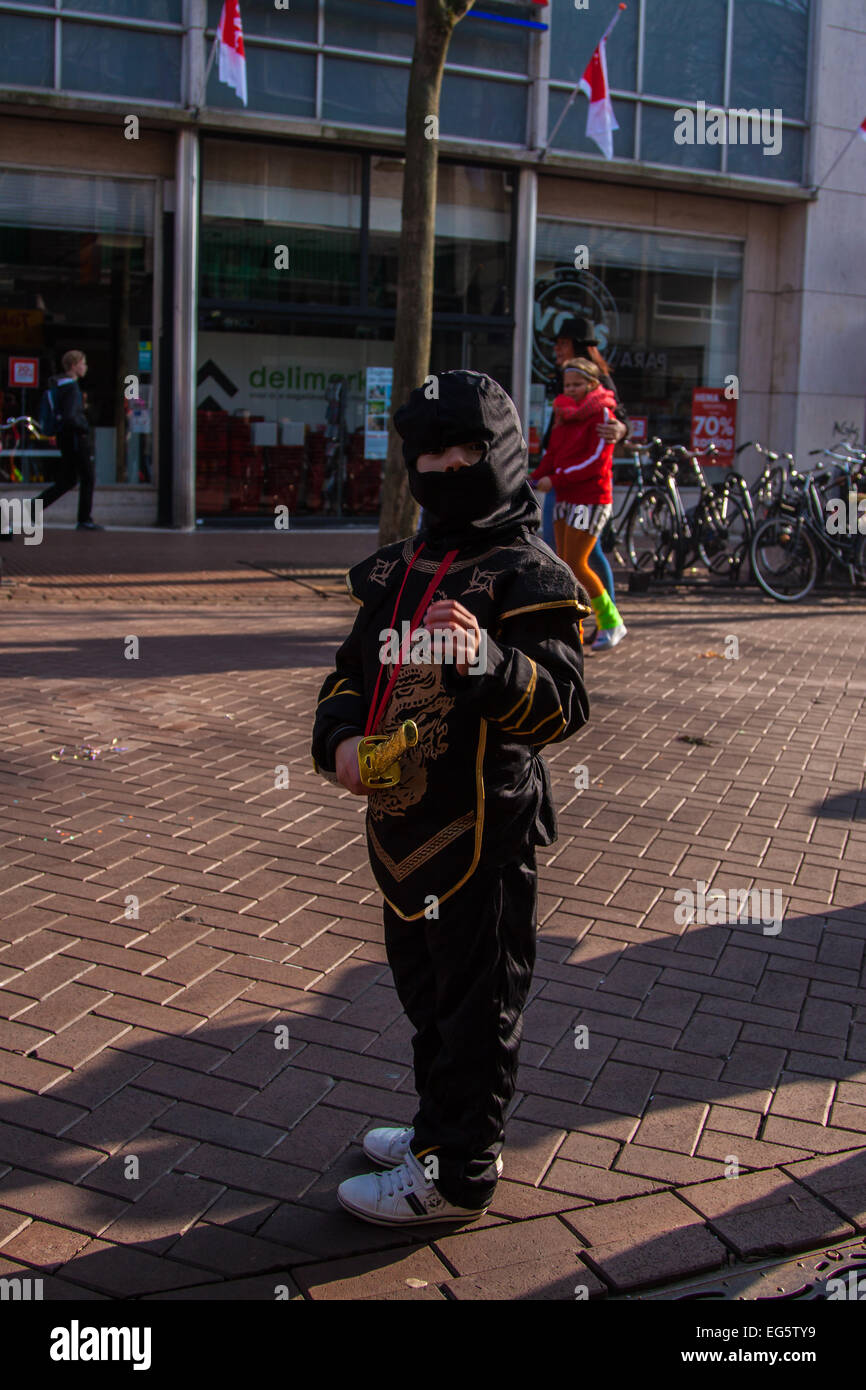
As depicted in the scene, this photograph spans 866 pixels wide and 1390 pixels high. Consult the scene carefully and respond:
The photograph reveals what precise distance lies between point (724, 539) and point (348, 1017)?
10.1 metres

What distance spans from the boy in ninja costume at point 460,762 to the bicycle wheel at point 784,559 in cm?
1029

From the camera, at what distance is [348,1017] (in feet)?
12.9

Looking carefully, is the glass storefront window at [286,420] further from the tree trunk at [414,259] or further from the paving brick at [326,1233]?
the paving brick at [326,1233]

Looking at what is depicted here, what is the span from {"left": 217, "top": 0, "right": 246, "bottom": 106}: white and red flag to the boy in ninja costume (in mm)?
13096

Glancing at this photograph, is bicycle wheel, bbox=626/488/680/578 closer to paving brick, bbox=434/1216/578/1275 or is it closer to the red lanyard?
the red lanyard

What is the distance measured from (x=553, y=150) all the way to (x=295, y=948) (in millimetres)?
14863

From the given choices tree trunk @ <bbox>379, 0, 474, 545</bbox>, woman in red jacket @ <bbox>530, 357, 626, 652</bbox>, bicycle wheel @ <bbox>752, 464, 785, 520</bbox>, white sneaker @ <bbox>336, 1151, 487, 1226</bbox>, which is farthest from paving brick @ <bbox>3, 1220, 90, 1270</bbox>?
bicycle wheel @ <bbox>752, 464, 785, 520</bbox>

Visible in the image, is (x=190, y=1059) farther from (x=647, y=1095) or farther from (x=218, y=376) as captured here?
(x=218, y=376)

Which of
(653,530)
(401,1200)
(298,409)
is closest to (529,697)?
(401,1200)

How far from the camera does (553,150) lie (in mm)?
17094

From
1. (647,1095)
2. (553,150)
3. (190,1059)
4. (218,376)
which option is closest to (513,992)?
(647,1095)

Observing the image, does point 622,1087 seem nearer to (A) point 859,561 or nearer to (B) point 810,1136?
(B) point 810,1136

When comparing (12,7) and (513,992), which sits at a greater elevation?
(12,7)

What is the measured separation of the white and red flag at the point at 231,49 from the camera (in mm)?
14297
